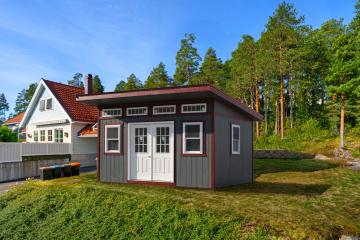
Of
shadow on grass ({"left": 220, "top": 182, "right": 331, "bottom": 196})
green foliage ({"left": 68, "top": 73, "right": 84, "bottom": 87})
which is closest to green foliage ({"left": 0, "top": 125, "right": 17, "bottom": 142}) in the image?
shadow on grass ({"left": 220, "top": 182, "right": 331, "bottom": 196})

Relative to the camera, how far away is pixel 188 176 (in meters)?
9.72

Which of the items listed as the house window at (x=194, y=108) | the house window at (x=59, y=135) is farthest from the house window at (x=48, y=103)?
the house window at (x=194, y=108)

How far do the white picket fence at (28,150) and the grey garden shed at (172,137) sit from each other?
7.77 meters

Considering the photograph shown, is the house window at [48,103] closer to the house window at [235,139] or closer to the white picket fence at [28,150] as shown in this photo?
the white picket fence at [28,150]

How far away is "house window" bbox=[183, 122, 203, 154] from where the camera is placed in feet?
31.7

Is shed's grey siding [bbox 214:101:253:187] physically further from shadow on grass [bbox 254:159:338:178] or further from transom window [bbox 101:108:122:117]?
transom window [bbox 101:108:122:117]

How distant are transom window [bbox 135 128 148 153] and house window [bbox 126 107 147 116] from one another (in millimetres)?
611

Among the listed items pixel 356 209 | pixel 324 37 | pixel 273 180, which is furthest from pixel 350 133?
pixel 356 209

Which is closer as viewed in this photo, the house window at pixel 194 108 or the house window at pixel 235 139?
the house window at pixel 194 108

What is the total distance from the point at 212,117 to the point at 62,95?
53.0 ft

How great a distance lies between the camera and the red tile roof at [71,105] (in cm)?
2081

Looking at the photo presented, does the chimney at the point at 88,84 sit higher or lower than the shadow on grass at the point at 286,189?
higher

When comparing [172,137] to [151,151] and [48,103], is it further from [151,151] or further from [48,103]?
[48,103]

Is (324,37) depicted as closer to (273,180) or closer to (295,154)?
(295,154)
